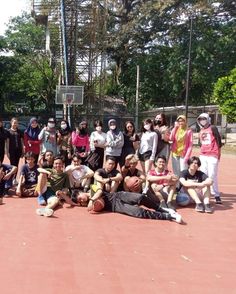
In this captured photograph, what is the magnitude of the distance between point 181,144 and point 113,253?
12.0 feet

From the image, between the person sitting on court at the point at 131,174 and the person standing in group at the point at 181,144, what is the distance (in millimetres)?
780

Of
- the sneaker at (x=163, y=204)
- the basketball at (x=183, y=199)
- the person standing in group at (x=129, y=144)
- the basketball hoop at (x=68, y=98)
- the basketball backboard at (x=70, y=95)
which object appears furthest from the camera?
the basketball backboard at (x=70, y=95)

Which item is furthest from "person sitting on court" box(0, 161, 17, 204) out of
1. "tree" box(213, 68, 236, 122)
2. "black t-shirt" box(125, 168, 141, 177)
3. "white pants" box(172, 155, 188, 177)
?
"tree" box(213, 68, 236, 122)

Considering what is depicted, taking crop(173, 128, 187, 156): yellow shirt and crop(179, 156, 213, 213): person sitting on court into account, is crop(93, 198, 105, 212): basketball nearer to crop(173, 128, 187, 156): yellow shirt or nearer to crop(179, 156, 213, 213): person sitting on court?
crop(179, 156, 213, 213): person sitting on court

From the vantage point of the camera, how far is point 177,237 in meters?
6.42

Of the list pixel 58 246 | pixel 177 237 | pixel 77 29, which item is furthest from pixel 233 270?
pixel 77 29

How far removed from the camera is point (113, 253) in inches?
221

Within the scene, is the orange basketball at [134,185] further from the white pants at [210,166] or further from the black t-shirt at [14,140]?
the black t-shirt at [14,140]

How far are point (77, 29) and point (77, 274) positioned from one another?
24.1 meters

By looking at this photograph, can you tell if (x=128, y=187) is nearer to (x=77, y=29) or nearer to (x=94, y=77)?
(x=77, y=29)

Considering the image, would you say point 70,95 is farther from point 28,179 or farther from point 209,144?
point 209,144

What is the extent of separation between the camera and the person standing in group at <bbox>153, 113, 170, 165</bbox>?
355 inches

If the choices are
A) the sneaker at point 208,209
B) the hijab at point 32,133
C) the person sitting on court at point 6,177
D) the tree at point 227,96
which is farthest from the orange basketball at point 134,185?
the tree at point 227,96

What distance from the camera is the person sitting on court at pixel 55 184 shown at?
8.08m
